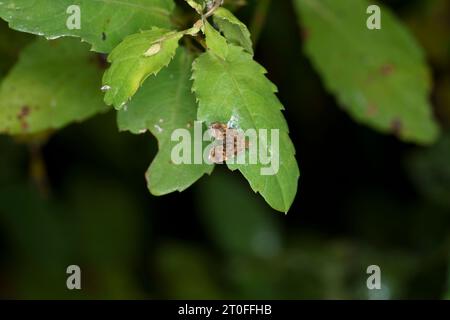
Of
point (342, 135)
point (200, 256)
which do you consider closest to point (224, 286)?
point (200, 256)

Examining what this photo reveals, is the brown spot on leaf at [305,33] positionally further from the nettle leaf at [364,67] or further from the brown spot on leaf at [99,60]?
the brown spot on leaf at [99,60]

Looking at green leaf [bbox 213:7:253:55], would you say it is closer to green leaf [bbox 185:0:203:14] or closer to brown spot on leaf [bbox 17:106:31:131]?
green leaf [bbox 185:0:203:14]

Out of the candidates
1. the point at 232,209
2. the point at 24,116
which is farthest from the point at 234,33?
the point at 232,209

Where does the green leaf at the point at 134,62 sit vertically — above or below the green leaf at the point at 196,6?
below

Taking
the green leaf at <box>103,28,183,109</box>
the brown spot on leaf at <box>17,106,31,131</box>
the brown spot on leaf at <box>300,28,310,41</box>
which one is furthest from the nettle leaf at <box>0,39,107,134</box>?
the brown spot on leaf at <box>300,28,310,41</box>

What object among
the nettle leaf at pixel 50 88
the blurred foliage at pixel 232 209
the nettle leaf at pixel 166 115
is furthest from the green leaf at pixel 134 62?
the blurred foliage at pixel 232 209

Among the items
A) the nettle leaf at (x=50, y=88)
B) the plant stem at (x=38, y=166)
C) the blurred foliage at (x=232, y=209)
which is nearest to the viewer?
the nettle leaf at (x=50, y=88)
